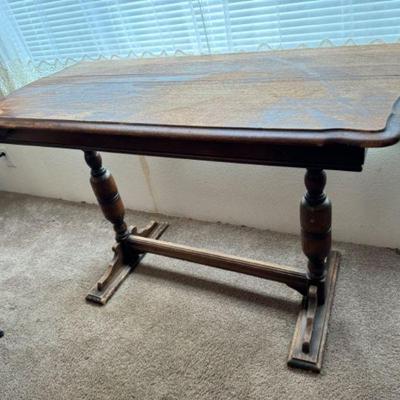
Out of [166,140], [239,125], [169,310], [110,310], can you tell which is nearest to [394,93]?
[239,125]

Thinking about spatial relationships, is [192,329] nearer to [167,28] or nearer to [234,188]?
[234,188]

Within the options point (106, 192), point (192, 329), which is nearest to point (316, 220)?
point (192, 329)

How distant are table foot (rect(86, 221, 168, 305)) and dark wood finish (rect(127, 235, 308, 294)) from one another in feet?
0.17

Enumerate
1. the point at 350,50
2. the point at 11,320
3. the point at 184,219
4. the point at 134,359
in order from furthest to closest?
the point at 184,219
the point at 11,320
the point at 134,359
the point at 350,50

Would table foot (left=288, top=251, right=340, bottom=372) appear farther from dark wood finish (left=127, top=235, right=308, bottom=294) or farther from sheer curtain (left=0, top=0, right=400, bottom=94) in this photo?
sheer curtain (left=0, top=0, right=400, bottom=94)

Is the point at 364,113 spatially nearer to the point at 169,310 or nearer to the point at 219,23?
the point at 219,23

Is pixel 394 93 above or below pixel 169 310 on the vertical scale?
above

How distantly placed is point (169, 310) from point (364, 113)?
0.92 metres

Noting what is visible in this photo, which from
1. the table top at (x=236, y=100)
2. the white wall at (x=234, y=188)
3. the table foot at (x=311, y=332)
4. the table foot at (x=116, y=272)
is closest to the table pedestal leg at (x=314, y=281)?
the table foot at (x=311, y=332)

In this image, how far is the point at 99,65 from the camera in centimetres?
135

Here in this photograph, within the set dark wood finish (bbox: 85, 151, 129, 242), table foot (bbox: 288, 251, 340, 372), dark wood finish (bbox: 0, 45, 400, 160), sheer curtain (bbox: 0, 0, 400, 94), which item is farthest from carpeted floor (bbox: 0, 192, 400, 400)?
sheer curtain (bbox: 0, 0, 400, 94)

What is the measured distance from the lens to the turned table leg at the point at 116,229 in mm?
1330

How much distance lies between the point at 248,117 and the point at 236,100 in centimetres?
11

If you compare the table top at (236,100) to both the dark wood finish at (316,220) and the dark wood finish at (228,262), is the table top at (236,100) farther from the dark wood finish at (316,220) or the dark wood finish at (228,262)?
the dark wood finish at (228,262)
